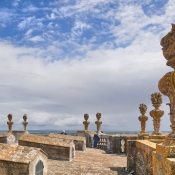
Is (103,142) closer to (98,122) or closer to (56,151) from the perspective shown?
(98,122)

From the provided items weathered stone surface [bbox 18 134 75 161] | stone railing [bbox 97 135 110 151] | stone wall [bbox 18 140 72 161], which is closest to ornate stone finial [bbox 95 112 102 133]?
stone railing [bbox 97 135 110 151]

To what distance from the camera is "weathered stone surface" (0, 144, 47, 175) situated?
285 inches

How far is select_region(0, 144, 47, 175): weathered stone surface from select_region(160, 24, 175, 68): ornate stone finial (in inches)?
210

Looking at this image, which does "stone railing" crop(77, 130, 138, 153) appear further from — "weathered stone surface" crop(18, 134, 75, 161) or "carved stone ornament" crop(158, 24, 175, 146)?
"carved stone ornament" crop(158, 24, 175, 146)

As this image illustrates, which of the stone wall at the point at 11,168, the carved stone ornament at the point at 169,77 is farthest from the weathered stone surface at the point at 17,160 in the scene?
the carved stone ornament at the point at 169,77

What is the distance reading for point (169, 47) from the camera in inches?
158

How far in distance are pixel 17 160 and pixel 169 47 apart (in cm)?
566

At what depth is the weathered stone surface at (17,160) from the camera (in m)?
7.24

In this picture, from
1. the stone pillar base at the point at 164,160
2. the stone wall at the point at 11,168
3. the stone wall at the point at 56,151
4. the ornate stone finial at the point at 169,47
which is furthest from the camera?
the stone wall at the point at 56,151

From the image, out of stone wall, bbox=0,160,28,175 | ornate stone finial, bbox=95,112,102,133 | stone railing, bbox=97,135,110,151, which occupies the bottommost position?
stone railing, bbox=97,135,110,151

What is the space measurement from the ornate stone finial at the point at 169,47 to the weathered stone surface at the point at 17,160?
5343mm

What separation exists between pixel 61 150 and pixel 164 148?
10332mm

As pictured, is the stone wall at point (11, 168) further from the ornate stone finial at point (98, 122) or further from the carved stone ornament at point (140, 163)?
the ornate stone finial at point (98, 122)

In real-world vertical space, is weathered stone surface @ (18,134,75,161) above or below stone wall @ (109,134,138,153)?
above
